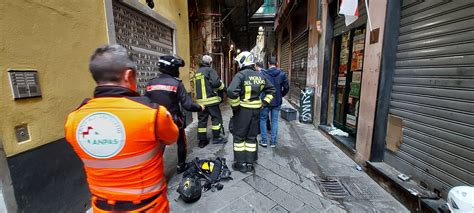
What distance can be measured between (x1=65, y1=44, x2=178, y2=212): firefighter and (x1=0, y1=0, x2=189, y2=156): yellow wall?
3.49ft

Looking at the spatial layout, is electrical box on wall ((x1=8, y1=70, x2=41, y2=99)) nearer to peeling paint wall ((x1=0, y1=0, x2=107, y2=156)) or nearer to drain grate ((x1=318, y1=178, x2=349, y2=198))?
peeling paint wall ((x1=0, y1=0, x2=107, y2=156))

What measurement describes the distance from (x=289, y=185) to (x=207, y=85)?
2.57 metres

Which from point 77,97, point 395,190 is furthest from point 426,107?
point 77,97

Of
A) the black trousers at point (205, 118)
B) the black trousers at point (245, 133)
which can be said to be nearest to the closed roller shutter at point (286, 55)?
the black trousers at point (205, 118)

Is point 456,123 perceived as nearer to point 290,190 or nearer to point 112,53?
point 290,190

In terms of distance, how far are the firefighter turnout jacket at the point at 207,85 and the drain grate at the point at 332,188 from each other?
266cm

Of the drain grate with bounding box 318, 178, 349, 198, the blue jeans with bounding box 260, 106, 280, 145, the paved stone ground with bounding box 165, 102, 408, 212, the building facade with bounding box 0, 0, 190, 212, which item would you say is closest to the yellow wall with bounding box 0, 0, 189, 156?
the building facade with bounding box 0, 0, 190, 212

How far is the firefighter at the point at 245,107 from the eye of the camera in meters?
3.44

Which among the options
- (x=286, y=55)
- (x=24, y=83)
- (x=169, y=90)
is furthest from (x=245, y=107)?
(x=286, y=55)

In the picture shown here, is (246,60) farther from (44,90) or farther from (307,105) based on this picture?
(307,105)

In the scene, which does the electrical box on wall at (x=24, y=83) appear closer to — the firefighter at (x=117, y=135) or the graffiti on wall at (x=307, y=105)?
the firefighter at (x=117, y=135)

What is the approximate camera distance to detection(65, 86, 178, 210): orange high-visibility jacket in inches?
46.1

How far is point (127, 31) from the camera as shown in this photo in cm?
370

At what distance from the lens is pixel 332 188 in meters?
3.11
